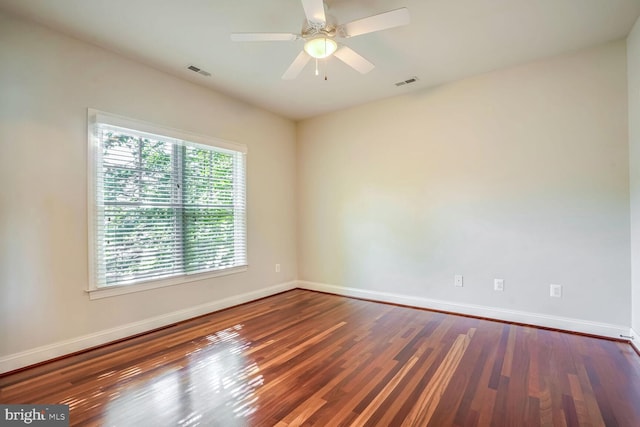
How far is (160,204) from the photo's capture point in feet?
10.2

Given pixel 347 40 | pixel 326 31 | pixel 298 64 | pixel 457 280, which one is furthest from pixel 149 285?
pixel 457 280

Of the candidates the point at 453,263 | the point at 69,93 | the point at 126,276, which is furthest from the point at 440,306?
the point at 69,93

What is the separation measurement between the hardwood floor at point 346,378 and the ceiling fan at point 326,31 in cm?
238

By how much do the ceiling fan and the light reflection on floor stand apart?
94.9 inches

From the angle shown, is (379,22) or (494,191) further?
(494,191)

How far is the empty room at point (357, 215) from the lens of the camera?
1979 mm

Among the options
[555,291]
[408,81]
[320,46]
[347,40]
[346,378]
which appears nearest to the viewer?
[346,378]

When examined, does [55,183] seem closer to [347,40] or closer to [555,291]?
[347,40]

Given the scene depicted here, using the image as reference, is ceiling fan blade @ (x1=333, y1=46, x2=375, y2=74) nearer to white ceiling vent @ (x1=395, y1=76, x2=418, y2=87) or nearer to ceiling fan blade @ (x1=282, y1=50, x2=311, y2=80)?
ceiling fan blade @ (x1=282, y1=50, x2=311, y2=80)

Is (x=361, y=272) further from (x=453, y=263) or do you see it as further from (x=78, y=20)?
(x=78, y=20)

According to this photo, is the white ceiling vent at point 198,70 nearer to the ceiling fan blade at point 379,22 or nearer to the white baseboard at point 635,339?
the ceiling fan blade at point 379,22

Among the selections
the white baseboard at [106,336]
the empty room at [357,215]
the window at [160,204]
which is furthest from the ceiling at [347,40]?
the white baseboard at [106,336]

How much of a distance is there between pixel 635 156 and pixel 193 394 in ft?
12.9

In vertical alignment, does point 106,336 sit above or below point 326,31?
below
